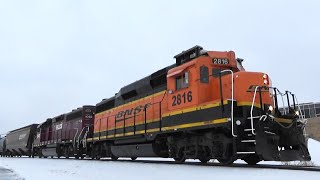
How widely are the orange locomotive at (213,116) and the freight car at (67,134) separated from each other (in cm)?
732

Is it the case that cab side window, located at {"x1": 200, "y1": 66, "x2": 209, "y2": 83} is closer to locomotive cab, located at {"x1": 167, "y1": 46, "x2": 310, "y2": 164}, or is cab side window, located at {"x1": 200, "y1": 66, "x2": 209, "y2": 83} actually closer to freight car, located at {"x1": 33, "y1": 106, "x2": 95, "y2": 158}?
locomotive cab, located at {"x1": 167, "y1": 46, "x2": 310, "y2": 164}

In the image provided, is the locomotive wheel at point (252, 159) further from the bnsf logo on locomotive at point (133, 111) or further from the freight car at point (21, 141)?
the freight car at point (21, 141)

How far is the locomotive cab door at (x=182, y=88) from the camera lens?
10.9 metres

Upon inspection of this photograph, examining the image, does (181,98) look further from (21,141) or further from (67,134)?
(21,141)

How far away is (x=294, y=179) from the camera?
5.96 meters

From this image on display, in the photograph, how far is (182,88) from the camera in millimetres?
11438

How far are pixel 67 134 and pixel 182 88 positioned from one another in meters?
15.2

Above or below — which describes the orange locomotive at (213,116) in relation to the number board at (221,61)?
below

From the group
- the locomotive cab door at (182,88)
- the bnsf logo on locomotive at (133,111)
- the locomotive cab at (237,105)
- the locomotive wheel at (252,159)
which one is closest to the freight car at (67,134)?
the bnsf logo on locomotive at (133,111)

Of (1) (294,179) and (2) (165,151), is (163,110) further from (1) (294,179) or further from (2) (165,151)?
(1) (294,179)

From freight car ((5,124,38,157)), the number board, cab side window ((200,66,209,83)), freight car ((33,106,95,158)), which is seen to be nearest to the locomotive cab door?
cab side window ((200,66,209,83))

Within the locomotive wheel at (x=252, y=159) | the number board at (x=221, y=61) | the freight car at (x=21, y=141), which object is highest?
the number board at (x=221, y=61)

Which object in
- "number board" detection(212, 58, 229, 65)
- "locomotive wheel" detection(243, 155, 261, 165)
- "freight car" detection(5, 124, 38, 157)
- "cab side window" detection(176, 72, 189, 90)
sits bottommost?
"locomotive wheel" detection(243, 155, 261, 165)

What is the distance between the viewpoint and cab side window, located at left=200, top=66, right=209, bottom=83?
423 inches
